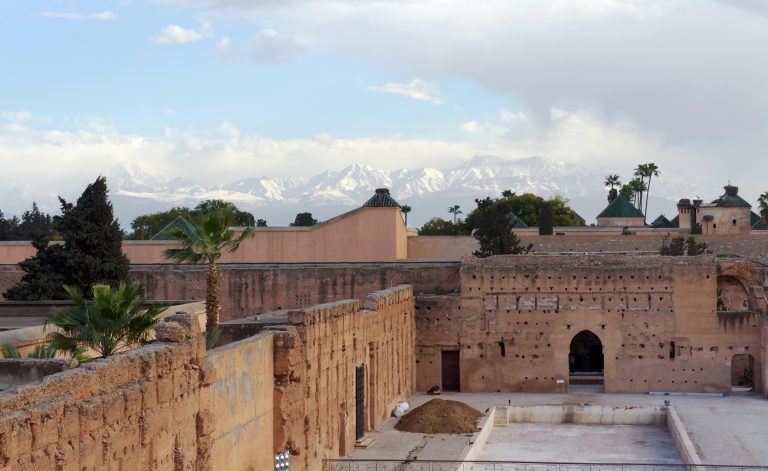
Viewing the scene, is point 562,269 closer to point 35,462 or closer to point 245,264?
point 245,264

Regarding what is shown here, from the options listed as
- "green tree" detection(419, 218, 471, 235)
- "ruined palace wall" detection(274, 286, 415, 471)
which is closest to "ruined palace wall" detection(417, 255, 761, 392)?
"ruined palace wall" detection(274, 286, 415, 471)

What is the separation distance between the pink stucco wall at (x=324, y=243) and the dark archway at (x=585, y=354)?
7.78 metres

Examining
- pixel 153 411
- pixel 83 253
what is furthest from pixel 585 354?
pixel 153 411

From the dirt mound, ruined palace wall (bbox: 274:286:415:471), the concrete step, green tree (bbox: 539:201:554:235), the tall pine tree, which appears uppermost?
green tree (bbox: 539:201:554:235)

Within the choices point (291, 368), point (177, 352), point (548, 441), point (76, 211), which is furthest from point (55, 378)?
point (76, 211)

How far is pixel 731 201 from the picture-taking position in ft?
212

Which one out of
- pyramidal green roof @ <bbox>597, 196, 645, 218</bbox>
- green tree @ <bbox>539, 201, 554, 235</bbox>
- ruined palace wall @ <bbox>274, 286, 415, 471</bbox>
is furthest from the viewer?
pyramidal green roof @ <bbox>597, 196, 645, 218</bbox>

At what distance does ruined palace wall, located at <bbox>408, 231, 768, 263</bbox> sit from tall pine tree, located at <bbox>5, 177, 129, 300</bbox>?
15231 millimetres

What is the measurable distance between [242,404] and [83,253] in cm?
1539

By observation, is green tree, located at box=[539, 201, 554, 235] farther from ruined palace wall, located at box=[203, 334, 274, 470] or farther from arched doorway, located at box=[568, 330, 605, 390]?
ruined palace wall, located at box=[203, 334, 274, 470]

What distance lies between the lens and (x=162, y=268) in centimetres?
3762

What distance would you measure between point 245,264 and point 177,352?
23191mm

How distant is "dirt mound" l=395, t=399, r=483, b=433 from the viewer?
28547mm

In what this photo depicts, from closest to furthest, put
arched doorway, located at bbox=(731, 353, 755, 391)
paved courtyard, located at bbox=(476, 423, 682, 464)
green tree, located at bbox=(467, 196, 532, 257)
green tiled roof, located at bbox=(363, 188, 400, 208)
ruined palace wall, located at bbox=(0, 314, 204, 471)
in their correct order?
ruined palace wall, located at bbox=(0, 314, 204, 471) → paved courtyard, located at bbox=(476, 423, 682, 464) → arched doorway, located at bbox=(731, 353, 755, 391) → green tiled roof, located at bbox=(363, 188, 400, 208) → green tree, located at bbox=(467, 196, 532, 257)
